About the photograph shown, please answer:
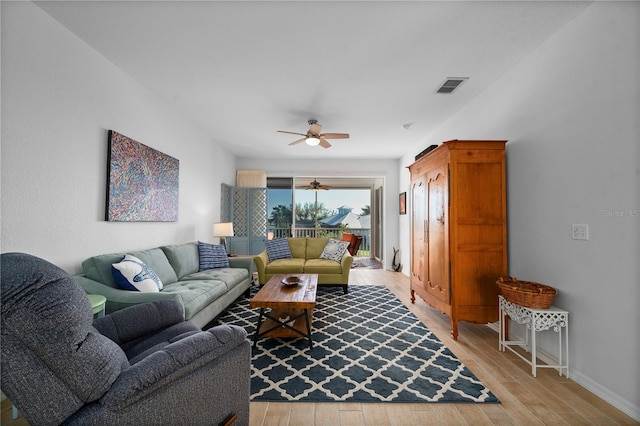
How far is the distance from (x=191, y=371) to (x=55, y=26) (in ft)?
9.20

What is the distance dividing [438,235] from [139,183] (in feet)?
11.2

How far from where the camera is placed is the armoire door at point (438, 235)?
2885mm

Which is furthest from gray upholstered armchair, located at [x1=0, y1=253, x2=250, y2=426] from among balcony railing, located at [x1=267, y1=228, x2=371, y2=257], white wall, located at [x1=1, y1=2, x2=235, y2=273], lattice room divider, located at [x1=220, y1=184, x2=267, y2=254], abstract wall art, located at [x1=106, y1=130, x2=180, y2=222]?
balcony railing, located at [x1=267, y1=228, x2=371, y2=257]

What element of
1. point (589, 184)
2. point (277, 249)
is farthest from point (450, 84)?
point (277, 249)

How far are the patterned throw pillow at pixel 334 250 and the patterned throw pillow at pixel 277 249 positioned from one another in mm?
657

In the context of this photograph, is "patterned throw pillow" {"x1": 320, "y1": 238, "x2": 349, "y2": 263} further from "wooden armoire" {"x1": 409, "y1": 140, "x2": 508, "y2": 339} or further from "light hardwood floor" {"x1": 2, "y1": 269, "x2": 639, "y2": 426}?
"light hardwood floor" {"x1": 2, "y1": 269, "x2": 639, "y2": 426}

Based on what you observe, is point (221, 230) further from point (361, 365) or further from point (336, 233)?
point (336, 233)

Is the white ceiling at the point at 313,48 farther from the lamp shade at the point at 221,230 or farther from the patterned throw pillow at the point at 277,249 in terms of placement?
the patterned throw pillow at the point at 277,249

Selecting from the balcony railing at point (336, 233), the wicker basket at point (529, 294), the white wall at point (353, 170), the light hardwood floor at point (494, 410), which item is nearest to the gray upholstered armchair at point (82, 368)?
the light hardwood floor at point (494, 410)

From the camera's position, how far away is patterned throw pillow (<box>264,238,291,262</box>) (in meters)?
4.96

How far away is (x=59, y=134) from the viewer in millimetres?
2223

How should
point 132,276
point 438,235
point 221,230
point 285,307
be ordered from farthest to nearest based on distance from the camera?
point 221,230 < point 438,235 < point 285,307 < point 132,276

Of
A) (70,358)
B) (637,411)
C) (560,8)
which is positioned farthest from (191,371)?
(560,8)

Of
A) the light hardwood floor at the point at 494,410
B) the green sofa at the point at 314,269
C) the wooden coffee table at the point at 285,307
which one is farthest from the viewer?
the green sofa at the point at 314,269
